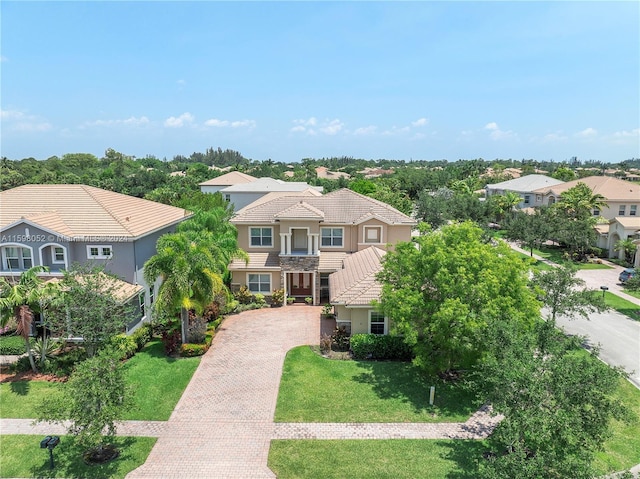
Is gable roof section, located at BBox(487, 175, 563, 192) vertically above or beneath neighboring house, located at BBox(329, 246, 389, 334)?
above

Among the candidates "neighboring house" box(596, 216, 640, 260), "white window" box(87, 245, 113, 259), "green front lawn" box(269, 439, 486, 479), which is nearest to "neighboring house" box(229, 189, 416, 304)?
"white window" box(87, 245, 113, 259)

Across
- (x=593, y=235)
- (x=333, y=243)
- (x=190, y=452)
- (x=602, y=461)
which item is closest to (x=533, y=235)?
(x=593, y=235)

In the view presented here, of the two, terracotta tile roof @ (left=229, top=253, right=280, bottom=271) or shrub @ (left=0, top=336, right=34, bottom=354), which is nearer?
shrub @ (left=0, top=336, right=34, bottom=354)

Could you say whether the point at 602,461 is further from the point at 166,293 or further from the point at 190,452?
the point at 166,293

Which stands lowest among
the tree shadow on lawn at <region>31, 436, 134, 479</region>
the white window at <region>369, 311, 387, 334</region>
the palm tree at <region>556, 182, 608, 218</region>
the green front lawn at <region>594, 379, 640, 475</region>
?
the green front lawn at <region>594, 379, 640, 475</region>

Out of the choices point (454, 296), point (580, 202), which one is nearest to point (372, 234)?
point (454, 296)

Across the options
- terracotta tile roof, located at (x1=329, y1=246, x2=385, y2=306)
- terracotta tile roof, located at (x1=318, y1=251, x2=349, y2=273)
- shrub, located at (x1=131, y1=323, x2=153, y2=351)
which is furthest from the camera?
terracotta tile roof, located at (x1=318, y1=251, x2=349, y2=273)

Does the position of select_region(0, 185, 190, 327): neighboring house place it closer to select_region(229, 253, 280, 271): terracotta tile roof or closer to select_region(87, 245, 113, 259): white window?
select_region(87, 245, 113, 259): white window
